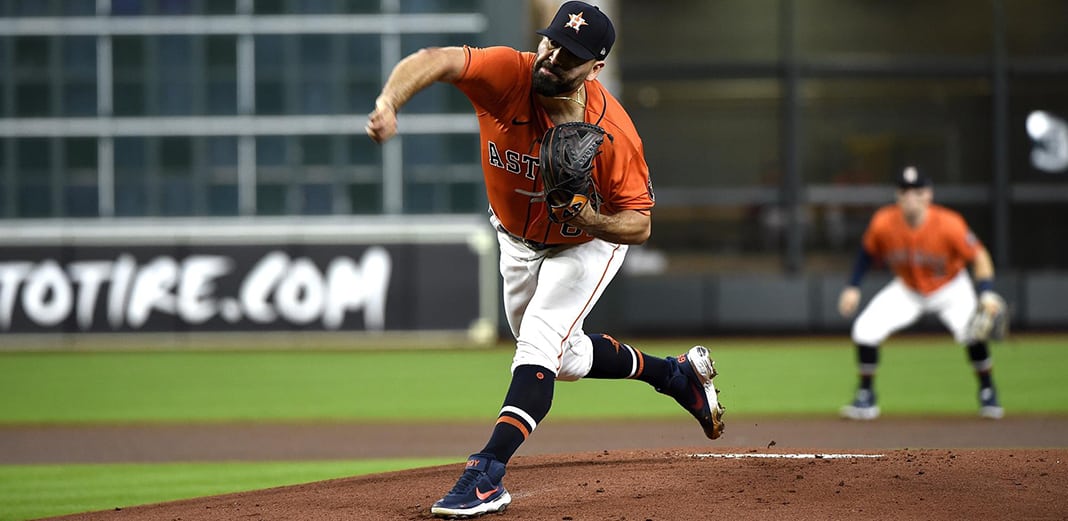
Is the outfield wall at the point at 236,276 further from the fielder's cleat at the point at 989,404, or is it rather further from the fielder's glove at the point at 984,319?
the fielder's cleat at the point at 989,404

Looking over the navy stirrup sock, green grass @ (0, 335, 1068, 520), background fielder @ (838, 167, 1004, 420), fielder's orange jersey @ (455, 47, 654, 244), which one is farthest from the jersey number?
background fielder @ (838, 167, 1004, 420)

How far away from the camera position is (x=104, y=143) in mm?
17375

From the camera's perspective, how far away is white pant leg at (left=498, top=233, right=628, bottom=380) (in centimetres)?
507

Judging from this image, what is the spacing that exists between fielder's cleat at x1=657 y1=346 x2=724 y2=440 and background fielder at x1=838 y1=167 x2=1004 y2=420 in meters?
3.56

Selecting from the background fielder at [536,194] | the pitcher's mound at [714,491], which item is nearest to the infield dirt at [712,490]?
the pitcher's mound at [714,491]

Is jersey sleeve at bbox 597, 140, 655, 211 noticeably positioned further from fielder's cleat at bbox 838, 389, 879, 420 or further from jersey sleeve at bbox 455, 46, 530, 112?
fielder's cleat at bbox 838, 389, 879, 420

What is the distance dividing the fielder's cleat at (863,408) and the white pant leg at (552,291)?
14.5ft

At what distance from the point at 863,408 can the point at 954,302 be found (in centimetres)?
121

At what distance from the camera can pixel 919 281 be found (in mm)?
9828

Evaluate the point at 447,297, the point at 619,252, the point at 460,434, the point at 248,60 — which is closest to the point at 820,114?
the point at 447,297

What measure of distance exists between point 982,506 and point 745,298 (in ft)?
47.1

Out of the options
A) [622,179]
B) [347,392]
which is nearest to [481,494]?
[622,179]

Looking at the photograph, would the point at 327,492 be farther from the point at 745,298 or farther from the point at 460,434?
the point at 745,298

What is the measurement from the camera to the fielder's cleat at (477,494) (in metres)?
4.61
